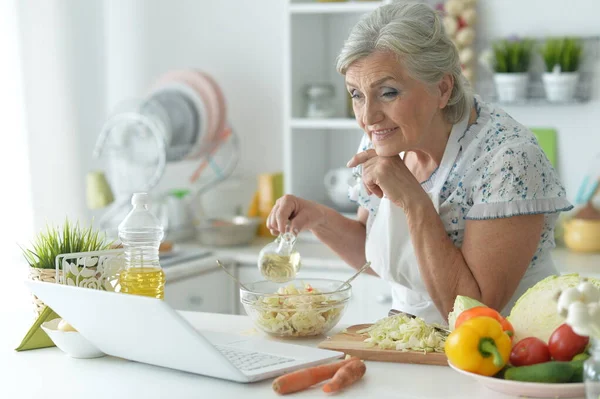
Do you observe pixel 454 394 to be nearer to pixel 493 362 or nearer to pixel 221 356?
pixel 493 362

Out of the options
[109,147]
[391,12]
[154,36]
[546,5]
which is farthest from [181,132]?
[391,12]

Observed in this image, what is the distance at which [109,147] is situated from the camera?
3.63 meters

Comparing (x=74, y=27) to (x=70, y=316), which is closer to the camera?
(x=70, y=316)

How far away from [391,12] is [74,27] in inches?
83.2

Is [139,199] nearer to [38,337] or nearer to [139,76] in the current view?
[38,337]

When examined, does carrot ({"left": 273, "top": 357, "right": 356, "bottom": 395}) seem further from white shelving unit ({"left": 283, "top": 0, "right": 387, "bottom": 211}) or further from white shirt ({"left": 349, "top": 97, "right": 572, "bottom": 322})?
white shelving unit ({"left": 283, "top": 0, "right": 387, "bottom": 211})

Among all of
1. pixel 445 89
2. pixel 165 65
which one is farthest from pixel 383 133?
pixel 165 65

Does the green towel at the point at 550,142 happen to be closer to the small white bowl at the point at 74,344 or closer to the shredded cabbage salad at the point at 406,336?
the shredded cabbage salad at the point at 406,336

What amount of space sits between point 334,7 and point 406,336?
196 cm

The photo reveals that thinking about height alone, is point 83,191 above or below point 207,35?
below

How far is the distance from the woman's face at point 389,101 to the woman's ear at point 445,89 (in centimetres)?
1

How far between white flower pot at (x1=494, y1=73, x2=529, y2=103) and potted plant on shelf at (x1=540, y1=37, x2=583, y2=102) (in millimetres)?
79

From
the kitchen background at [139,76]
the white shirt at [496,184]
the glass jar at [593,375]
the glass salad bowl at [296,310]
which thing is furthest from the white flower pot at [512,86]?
the glass jar at [593,375]

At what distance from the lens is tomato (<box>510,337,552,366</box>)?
1.44 m
